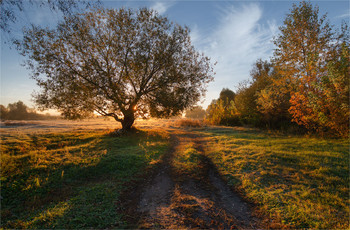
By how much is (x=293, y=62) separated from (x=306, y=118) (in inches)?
283

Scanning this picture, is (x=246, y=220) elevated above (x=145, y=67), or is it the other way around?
(x=145, y=67)

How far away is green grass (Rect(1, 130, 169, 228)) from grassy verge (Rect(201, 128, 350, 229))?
4.49 m

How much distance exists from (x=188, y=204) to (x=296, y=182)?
4.49 metres

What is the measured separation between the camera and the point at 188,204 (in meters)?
4.60

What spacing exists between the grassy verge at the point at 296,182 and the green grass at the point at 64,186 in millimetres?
4494

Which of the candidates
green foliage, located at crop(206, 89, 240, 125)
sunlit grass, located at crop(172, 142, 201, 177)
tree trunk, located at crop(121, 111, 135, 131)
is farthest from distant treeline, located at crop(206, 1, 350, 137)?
tree trunk, located at crop(121, 111, 135, 131)

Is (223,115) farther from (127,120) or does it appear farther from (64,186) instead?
(64,186)

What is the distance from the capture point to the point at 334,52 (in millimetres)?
13352

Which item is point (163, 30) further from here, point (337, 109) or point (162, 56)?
point (337, 109)

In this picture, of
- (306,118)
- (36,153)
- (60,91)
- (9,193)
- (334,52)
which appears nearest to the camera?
(9,193)

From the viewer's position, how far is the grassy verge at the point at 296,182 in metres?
4.06

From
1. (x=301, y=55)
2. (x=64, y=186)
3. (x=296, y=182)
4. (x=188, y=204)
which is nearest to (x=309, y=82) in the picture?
(x=301, y=55)

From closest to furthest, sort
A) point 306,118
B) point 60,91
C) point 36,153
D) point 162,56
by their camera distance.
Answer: point 36,153, point 306,118, point 60,91, point 162,56

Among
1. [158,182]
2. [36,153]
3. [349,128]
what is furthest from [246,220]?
[349,128]
